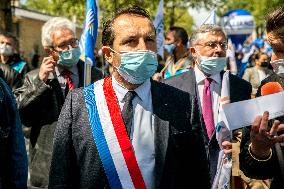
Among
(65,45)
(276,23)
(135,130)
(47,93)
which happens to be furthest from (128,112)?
(65,45)

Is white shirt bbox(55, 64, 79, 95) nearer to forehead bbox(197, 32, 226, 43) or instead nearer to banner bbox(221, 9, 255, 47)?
forehead bbox(197, 32, 226, 43)

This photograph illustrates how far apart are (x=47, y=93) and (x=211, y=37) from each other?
1.61 m

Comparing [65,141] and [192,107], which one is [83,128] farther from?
[192,107]

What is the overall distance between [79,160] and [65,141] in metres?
0.12

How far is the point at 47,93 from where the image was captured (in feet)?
14.8

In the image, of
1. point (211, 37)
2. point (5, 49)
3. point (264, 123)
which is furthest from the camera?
point (5, 49)

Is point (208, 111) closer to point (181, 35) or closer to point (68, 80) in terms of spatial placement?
point (68, 80)

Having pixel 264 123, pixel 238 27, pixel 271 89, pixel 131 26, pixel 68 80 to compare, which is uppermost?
pixel 131 26

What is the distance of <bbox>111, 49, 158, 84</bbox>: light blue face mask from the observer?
121 inches

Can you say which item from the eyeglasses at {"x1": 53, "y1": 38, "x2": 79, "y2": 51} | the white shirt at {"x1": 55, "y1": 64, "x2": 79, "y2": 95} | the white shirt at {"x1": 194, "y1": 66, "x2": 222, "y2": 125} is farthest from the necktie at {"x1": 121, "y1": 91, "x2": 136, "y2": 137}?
the white shirt at {"x1": 194, "y1": 66, "x2": 222, "y2": 125}

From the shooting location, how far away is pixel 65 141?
3.00 meters

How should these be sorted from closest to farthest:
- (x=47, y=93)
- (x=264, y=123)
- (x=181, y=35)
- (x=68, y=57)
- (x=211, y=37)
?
1. (x=264, y=123)
2. (x=47, y=93)
3. (x=68, y=57)
4. (x=211, y=37)
5. (x=181, y=35)

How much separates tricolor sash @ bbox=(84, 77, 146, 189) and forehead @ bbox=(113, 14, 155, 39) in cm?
32

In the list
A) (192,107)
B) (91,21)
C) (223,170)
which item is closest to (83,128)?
(192,107)
